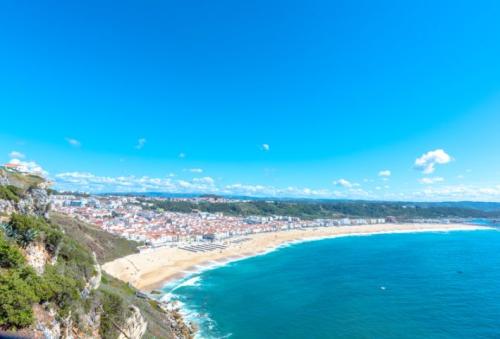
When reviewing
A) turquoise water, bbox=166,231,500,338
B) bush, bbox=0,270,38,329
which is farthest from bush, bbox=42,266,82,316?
turquoise water, bbox=166,231,500,338

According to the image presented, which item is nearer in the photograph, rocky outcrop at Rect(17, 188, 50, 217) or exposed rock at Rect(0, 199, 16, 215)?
exposed rock at Rect(0, 199, 16, 215)

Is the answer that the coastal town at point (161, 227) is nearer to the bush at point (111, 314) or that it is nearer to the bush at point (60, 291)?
the bush at point (111, 314)

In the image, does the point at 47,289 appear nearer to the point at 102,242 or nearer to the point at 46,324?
the point at 46,324

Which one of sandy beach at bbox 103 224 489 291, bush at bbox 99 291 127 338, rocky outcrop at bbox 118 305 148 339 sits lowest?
sandy beach at bbox 103 224 489 291

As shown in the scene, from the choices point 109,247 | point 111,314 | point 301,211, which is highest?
point 301,211

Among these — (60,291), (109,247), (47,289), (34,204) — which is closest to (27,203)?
(34,204)

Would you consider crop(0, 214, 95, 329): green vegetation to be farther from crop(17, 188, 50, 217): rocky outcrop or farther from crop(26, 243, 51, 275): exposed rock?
crop(17, 188, 50, 217): rocky outcrop

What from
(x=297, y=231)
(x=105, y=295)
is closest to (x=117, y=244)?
(x=105, y=295)
